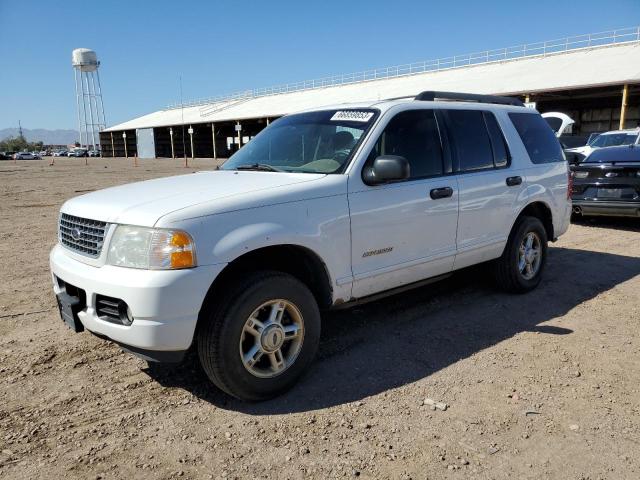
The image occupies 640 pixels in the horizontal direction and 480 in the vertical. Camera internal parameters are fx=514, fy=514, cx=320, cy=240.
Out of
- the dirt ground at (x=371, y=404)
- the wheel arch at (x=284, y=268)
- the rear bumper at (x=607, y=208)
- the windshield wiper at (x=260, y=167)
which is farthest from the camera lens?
the rear bumper at (x=607, y=208)

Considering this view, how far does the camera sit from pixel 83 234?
3340 millimetres

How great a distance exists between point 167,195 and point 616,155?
8536 mm

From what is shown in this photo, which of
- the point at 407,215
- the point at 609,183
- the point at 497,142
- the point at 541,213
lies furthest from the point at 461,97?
the point at 609,183

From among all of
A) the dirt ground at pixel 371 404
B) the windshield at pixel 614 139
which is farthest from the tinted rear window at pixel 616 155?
the dirt ground at pixel 371 404

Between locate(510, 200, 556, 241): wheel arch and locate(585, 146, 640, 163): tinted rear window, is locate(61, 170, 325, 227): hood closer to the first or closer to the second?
locate(510, 200, 556, 241): wheel arch

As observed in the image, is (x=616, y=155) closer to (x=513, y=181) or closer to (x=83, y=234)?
(x=513, y=181)

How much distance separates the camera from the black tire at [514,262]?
17.1ft

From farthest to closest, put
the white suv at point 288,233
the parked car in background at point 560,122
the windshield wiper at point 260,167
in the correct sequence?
1. the parked car in background at point 560,122
2. the windshield wiper at point 260,167
3. the white suv at point 288,233

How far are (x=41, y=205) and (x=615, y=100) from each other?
37419mm

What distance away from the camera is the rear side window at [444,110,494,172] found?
4.59 metres

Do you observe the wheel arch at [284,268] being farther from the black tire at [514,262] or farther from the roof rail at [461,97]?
the black tire at [514,262]

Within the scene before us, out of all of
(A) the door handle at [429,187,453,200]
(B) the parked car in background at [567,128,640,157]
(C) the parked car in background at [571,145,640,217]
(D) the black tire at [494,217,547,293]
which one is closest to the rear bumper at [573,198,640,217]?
Answer: (C) the parked car in background at [571,145,640,217]

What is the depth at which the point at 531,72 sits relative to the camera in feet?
115

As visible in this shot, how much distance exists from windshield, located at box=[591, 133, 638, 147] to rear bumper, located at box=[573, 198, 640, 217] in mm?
5196
